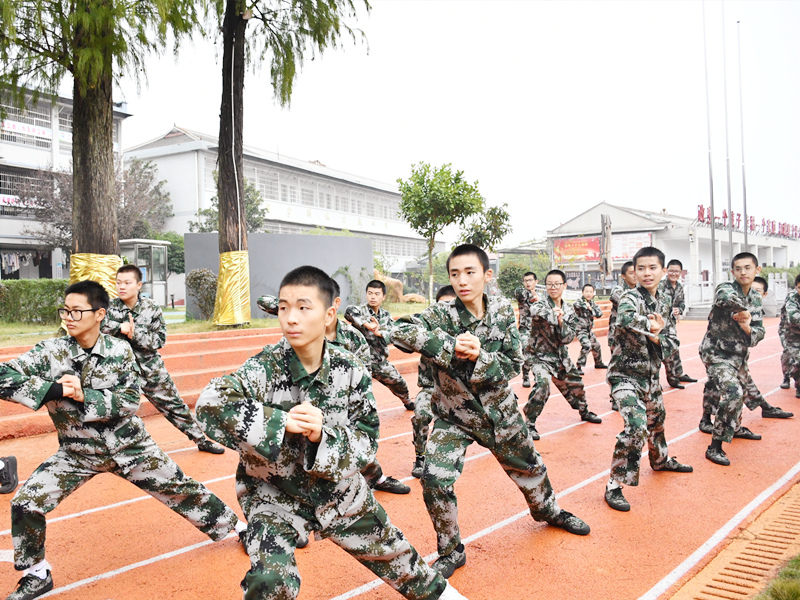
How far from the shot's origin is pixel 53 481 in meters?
3.41

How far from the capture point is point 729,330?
20.0 feet

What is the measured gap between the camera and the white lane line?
3410 mm

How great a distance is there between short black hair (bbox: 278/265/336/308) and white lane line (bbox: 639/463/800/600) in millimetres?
2424

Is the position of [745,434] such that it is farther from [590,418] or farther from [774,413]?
[590,418]

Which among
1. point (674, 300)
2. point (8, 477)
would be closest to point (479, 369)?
point (8, 477)

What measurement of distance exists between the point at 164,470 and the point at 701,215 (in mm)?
38357

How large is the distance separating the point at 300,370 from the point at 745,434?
6166 millimetres

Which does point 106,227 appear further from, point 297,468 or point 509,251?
point 509,251

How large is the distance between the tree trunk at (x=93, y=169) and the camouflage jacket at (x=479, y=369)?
7806mm

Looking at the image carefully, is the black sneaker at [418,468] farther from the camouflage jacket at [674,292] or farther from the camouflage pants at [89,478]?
the camouflage jacket at [674,292]

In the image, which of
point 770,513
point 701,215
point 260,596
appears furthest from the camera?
point 701,215

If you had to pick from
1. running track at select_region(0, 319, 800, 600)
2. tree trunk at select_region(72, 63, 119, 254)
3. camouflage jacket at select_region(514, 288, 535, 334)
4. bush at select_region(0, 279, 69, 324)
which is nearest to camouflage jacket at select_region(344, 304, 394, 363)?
running track at select_region(0, 319, 800, 600)

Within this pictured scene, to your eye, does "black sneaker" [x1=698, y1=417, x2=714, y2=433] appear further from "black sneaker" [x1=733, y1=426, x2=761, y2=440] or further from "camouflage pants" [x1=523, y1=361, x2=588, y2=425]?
"camouflage pants" [x1=523, y1=361, x2=588, y2=425]

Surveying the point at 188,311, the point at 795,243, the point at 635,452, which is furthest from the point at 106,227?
the point at 795,243
